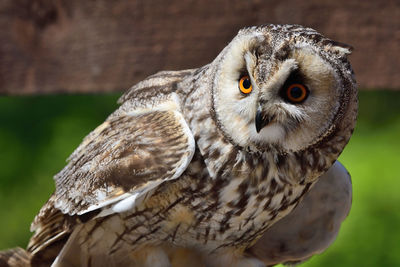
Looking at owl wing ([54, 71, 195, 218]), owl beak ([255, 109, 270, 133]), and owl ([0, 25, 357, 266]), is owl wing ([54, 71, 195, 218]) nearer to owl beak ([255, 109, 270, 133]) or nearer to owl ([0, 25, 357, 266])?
owl ([0, 25, 357, 266])

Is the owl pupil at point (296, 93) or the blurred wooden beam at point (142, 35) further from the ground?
the blurred wooden beam at point (142, 35)

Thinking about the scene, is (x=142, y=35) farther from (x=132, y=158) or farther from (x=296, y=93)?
(x=296, y=93)

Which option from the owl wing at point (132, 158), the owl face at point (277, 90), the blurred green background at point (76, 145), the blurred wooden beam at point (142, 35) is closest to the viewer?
the owl face at point (277, 90)

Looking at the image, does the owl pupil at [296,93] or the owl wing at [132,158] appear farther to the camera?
the owl wing at [132,158]

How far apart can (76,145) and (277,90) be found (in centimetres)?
268

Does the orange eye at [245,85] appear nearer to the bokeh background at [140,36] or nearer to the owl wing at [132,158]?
the owl wing at [132,158]

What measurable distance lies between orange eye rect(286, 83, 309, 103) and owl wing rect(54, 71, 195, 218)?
0.30m

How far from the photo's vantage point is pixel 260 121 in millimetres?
1491

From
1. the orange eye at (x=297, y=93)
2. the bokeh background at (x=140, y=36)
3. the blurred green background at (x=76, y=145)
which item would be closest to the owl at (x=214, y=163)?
the orange eye at (x=297, y=93)

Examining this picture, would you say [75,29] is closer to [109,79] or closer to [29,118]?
[109,79]

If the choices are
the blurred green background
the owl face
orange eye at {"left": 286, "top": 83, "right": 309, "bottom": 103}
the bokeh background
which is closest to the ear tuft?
the owl face

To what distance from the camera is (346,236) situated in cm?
347

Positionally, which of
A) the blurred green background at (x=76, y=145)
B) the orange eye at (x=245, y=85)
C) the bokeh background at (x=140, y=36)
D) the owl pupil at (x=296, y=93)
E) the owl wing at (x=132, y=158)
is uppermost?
the bokeh background at (x=140, y=36)

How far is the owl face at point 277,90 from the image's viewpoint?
1.47m
